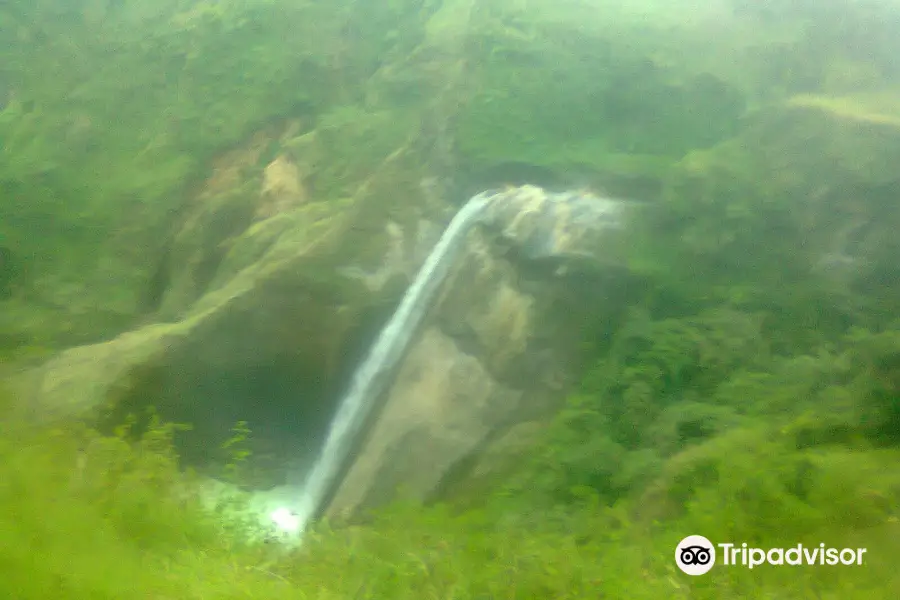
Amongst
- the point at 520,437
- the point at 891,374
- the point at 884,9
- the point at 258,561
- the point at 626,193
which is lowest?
the point at 520,437

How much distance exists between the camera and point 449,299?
6.25 meters

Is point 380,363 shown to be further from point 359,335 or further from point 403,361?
point 359,335

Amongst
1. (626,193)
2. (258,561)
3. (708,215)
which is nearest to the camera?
(258,561)

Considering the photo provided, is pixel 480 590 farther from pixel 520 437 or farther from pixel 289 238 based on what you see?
pixel 289 238

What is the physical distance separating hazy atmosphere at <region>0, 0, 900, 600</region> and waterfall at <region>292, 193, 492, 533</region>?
37mm

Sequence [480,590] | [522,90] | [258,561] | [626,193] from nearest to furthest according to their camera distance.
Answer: [480,590] < [258,561] < [626,193] < [522,90]

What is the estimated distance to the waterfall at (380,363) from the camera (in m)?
6.04

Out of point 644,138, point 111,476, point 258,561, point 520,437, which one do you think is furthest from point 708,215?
point 111,476

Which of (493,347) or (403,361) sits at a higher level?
(493,347)

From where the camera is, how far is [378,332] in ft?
21.0

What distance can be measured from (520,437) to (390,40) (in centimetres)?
612

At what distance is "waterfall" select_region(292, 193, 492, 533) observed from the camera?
6043mm

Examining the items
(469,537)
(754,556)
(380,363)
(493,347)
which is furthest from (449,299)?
(754,556)

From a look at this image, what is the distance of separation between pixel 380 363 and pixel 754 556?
3.83 m
